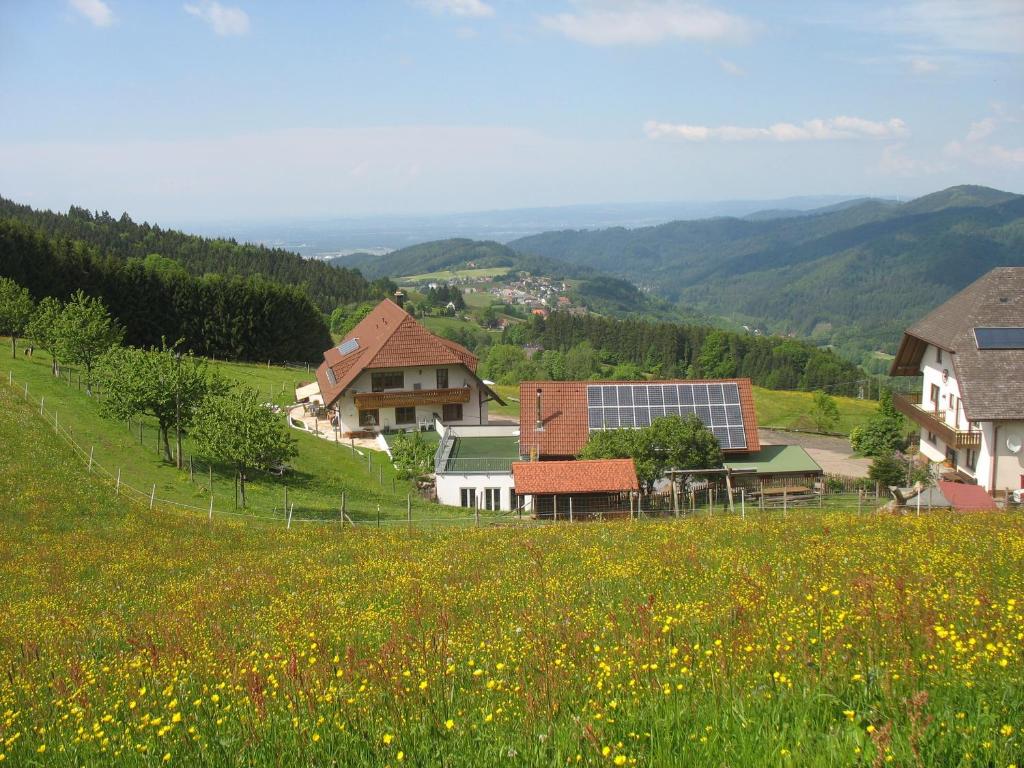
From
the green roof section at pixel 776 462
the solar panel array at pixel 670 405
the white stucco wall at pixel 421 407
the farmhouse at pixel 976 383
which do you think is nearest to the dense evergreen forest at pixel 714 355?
the white stucco wall at pixel 421 407

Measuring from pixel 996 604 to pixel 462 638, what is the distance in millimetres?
4802

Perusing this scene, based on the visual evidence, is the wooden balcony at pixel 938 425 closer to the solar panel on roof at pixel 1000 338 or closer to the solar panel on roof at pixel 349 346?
the solar panel on roof at pixel 1000 338

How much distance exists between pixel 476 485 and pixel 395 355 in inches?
689

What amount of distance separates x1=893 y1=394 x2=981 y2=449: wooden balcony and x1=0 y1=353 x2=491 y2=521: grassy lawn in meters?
21.0

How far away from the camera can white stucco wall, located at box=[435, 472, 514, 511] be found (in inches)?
1458

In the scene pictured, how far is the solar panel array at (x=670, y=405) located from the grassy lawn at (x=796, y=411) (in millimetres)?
28464

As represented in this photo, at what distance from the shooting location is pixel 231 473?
34.8 m

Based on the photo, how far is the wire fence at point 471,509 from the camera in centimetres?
2669

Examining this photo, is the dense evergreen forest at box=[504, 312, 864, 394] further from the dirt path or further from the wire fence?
the wire fence

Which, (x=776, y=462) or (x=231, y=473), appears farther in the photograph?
(x=776, y=462)

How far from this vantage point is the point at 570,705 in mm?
5676

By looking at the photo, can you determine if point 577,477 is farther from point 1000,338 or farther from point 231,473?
point 1000,338

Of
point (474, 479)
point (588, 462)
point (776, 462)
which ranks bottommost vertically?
point (474, 479)

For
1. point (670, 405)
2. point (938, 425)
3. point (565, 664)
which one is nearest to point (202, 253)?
point (670, 405)
